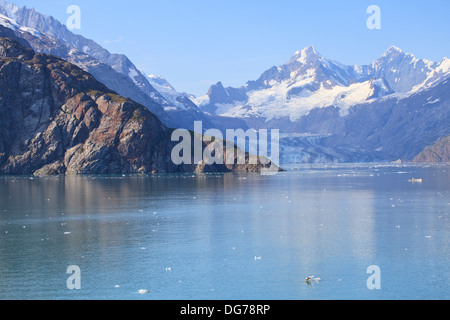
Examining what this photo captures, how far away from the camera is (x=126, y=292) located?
45.5 metres

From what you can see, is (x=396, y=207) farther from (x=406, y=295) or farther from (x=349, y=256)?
(x=406, y=295)

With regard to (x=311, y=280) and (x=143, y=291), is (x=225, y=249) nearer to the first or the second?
(x=311, y=280)

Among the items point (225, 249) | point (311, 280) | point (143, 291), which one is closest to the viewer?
point (143, 291)

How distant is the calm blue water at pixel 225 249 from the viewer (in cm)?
4628

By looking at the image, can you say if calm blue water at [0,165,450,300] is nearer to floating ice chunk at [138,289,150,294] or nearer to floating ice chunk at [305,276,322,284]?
floating ice chunk at [305,276,322,284]

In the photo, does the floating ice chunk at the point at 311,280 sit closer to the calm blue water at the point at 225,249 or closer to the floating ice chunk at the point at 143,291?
the calm blue water at the point at 225,249

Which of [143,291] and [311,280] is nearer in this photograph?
[143,291]

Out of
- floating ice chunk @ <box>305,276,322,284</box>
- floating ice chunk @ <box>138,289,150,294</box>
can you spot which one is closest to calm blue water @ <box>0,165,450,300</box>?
floating ice chunk @ <box>305,276,322,284</box>

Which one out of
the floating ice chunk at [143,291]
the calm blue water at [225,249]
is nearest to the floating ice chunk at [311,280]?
the calm blue water at [225,249]

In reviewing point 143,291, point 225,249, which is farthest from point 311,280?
point 225,249

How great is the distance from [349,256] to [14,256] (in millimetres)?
35303

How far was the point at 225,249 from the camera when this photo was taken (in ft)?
204

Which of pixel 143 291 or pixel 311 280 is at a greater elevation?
pixel 311 280
